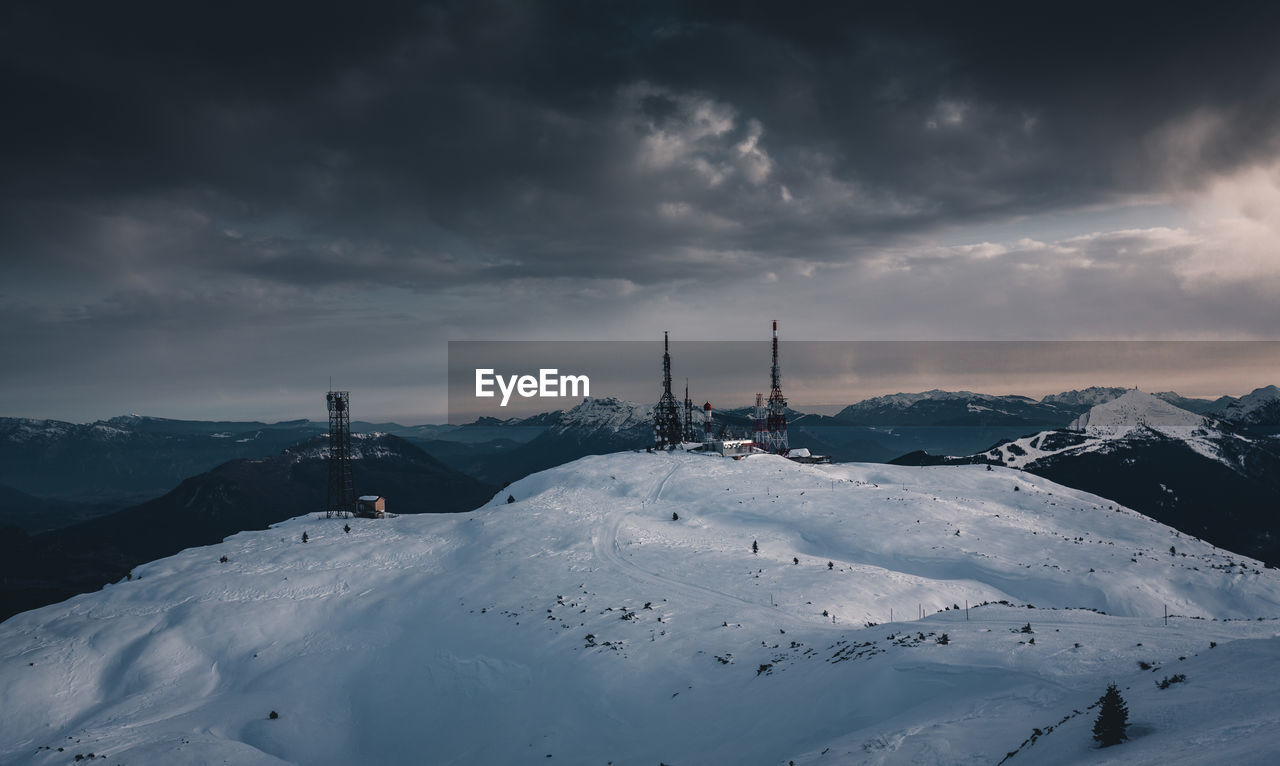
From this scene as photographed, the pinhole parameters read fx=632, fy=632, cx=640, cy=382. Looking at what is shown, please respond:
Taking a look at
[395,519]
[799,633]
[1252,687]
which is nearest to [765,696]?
[799,633]

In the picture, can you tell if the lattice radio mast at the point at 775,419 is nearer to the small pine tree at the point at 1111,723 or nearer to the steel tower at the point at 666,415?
the steel tower at the point at 666,415

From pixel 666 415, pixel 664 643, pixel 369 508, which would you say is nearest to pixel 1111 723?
pixel 664 643

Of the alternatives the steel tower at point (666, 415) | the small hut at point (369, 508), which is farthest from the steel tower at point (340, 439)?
the steel tower at point (666, 415)

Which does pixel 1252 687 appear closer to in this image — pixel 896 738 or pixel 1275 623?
pixel 896 738

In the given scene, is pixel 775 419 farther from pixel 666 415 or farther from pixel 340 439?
pixel 340 439

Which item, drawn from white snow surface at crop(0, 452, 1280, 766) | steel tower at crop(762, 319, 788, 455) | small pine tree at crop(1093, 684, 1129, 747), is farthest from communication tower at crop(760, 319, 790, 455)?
small pine tree at crop(1093, 684, 1129, 747)
